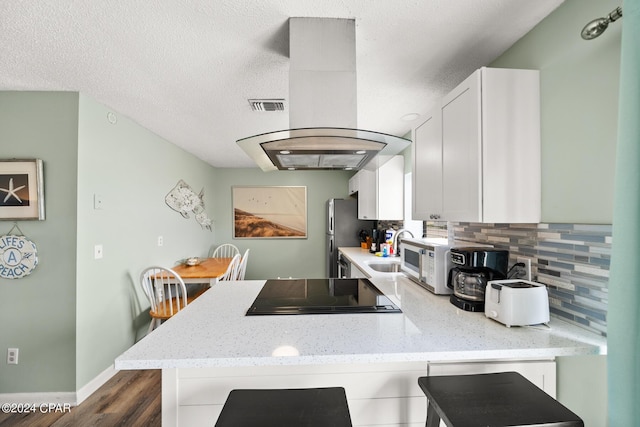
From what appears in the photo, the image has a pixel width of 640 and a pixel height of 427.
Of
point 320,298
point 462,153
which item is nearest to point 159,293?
point 320,298

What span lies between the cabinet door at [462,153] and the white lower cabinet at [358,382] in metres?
0.70

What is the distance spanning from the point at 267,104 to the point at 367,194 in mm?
1877

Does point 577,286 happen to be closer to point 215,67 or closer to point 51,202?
point 215,67

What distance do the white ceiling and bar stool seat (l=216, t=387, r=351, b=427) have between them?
62.7 inches

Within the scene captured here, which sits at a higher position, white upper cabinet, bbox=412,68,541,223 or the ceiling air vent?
the ceiling air vent

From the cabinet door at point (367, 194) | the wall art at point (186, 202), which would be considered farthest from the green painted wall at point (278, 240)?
the cabinet door at point (367, 194)

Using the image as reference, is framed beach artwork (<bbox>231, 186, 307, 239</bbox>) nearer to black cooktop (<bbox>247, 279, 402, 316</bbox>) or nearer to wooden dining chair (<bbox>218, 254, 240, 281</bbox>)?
wooden dining chair (<bbox>218, 254, 240, 281</bbox>)

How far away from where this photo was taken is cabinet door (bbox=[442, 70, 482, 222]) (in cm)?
135

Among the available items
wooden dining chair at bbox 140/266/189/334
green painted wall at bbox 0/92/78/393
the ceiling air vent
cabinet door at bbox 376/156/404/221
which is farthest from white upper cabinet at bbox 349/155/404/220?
green painted wall at bbox 0/92/78/393

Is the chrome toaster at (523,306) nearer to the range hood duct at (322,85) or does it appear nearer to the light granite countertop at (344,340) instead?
the light granite countertop at (344,340)

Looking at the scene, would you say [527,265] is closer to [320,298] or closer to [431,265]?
[431,265]

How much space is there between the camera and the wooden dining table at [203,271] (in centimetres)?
299

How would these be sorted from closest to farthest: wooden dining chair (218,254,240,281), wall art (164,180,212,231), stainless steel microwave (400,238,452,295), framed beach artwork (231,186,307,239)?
stainless steel microwave (400,238,452,295) < wooden dining chair (218,254,240,281) < wall art (164,180,212,231) < framed beach artwork (231,186,307,239)

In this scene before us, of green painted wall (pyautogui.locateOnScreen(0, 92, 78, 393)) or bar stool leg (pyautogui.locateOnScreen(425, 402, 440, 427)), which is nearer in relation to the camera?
bar stool leg (pyautogui.locateOnScreen(425, 402, 440, 427))
